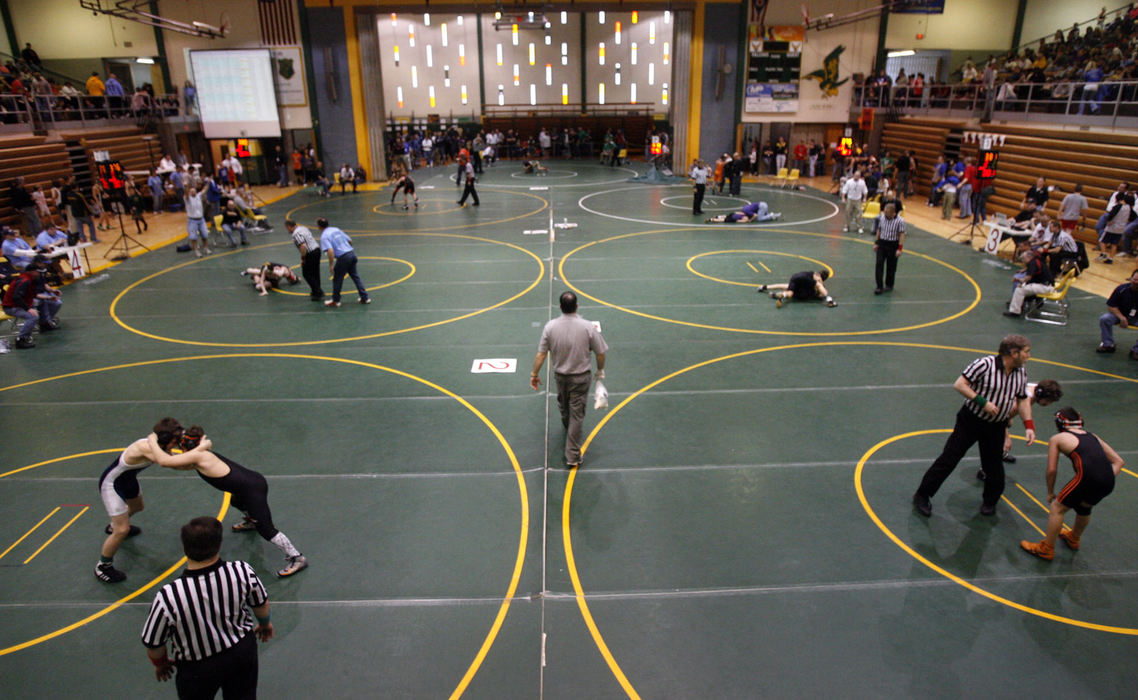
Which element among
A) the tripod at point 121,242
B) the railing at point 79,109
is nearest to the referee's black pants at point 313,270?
the tripod at point 121,242

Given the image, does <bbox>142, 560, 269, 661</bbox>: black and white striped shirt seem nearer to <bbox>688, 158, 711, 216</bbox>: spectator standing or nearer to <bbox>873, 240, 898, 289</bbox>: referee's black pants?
<bbox>873, 240, 898, 289</bbox>: referee's black pants

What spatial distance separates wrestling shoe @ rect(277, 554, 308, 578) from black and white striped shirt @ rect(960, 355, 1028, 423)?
6.81m

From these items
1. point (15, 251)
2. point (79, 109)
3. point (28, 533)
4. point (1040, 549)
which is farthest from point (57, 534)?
point (79, 109)

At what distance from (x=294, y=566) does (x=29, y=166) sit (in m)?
23.6

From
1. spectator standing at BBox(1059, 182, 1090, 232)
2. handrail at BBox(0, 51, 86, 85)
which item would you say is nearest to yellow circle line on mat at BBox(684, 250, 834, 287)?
spectator standing at BBox(1059, 182, 1090, 232)

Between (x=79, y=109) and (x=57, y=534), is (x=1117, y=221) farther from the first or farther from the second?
(x=79, y=109)

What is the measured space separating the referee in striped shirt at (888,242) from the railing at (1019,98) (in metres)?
11.9

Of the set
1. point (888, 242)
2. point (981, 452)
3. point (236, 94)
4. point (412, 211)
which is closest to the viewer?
point (981, 452)

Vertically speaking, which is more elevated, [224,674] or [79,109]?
[79,109]

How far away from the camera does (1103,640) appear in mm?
5633

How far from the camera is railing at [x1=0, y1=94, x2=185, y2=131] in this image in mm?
24047

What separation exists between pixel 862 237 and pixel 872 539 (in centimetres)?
1634

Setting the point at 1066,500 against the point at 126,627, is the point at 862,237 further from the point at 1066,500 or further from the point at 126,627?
the point at 126,627

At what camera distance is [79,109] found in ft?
87.0
